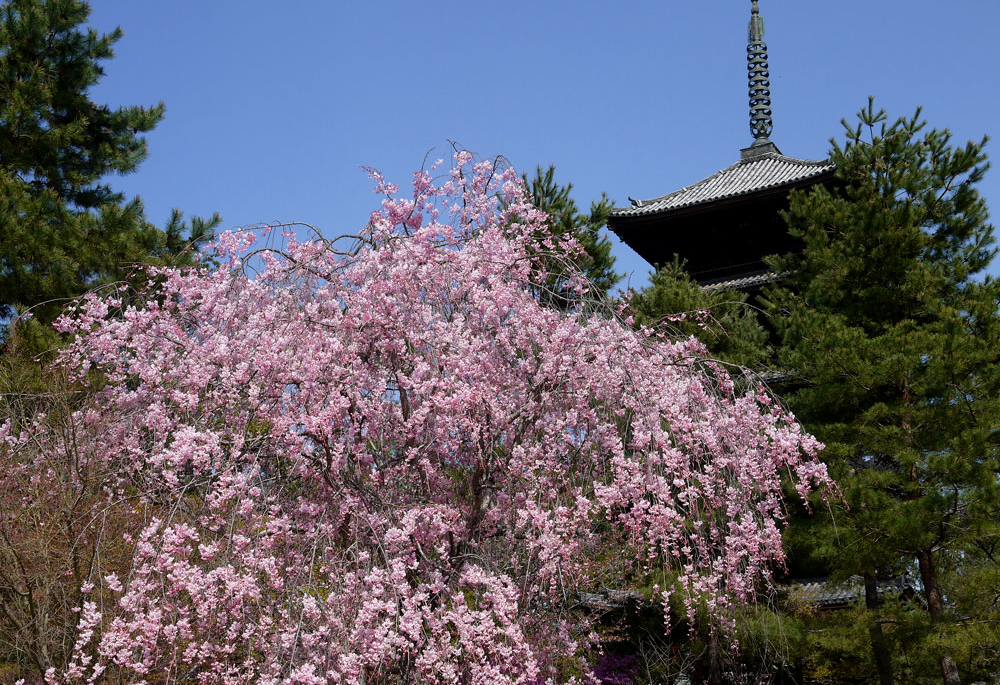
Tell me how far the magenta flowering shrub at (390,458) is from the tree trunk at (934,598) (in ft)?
9.38

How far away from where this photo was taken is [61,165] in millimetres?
→ 13648

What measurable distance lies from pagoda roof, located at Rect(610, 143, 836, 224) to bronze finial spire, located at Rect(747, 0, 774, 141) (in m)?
0.85

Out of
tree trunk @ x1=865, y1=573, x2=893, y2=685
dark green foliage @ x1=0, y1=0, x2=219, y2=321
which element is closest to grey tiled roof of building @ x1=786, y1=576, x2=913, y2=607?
tree trunk @ x1=865, y1=573, x2=893, y2=685

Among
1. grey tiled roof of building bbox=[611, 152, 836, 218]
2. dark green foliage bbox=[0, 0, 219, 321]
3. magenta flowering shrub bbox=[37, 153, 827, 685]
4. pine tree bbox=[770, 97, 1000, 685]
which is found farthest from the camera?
grey tiled roof of building bbox=[611, 152, 836, 218]

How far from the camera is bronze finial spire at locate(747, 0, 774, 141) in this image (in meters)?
17.0

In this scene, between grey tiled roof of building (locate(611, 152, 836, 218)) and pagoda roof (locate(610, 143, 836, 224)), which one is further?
grey tiled roof of building (locate(611, 152, 836, 218))

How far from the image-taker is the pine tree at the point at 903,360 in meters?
7.59

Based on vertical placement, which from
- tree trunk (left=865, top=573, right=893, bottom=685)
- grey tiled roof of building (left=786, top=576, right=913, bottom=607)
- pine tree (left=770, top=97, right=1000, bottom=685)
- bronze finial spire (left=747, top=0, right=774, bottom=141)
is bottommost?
tree trunk (left=865, top=573, right=893, bottom=685)

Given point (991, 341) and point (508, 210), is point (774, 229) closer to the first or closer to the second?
point (991, 341)

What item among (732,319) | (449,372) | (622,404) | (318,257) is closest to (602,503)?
(622,404)

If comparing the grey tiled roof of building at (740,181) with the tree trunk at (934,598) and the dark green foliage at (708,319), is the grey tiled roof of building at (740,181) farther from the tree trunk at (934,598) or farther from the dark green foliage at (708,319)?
the tree trunk at (934,598)

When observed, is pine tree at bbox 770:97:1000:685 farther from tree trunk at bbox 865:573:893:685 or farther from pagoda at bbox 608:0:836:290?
pagoda at bbox 608:0:836:290

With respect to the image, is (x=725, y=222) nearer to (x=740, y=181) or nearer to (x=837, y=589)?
(x=740, y=181)

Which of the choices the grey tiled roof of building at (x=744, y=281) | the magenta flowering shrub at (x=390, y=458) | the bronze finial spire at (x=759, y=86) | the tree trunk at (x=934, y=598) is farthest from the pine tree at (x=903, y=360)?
the bronze finial spire at (x=759, y=86)
